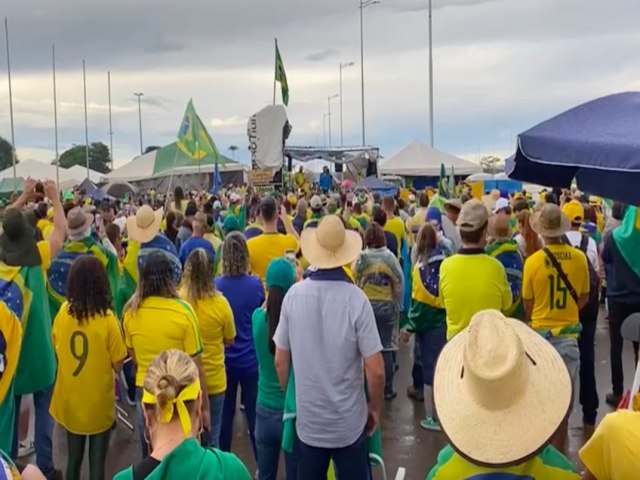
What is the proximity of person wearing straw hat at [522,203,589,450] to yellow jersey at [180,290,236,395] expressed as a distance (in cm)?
234

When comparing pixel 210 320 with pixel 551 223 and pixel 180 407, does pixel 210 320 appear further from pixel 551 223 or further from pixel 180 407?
pixel 551 223

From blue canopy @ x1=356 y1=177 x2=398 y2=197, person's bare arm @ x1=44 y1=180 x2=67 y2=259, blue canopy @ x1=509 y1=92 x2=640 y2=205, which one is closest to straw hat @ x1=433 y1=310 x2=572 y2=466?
blue canopy @ x1=509 y1=92 x2=640 y2=205

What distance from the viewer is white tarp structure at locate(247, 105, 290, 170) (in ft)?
58.1

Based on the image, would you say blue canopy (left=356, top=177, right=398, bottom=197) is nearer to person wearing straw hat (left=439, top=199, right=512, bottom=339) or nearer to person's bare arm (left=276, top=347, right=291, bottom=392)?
person wearing straw hat (left=439, top=199, right=512, bottom=339)

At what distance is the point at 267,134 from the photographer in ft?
58.6

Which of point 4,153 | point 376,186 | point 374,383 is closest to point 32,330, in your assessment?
point 374,383

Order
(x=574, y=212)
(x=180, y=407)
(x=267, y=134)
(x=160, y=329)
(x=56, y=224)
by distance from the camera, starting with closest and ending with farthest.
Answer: (x=180, y=407) → (x=160, y=329) → (x=56, y=224) → (x=574, y=212) → (x=267, y=134)

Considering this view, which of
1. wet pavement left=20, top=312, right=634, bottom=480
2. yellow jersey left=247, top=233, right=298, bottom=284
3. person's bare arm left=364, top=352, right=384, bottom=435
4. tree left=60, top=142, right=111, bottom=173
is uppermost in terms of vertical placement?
tree left=60, top=142, right=111, bottom=173

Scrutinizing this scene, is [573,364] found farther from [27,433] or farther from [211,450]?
[27,433]

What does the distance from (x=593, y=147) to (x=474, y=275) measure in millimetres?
2512

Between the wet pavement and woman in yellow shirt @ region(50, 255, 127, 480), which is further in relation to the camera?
the wet pavement

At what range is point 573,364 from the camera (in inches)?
211

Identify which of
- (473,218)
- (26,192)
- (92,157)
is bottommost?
(473,218)

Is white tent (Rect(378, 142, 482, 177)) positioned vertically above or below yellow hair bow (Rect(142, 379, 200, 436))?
above
